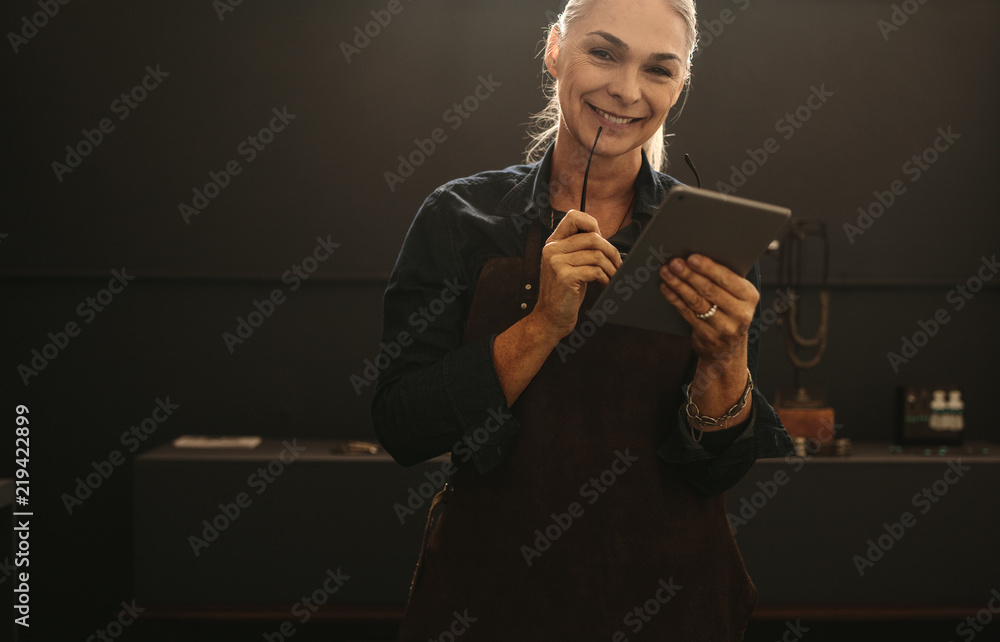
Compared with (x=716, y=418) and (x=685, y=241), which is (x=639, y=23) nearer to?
(x=685, y=241)

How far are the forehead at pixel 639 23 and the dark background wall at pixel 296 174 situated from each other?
6.73 ft

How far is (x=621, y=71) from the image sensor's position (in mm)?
1134

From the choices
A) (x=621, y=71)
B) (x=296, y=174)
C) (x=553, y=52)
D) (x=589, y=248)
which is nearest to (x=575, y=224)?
(x=589, y=248)

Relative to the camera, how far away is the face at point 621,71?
1125 millimetres

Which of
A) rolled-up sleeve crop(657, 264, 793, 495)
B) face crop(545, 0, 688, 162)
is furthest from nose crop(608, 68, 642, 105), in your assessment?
rolled-up sleeve crop(657, 264, 793, 495)

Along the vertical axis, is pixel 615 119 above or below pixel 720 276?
above

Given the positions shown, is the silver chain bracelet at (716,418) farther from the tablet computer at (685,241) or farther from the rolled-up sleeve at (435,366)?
the rolled-up sleeve at (435,366)

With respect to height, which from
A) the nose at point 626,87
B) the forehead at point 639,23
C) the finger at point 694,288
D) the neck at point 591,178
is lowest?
the finger at point 694,288

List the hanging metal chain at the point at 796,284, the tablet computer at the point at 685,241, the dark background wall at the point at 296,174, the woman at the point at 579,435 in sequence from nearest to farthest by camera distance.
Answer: the tablet computer at the point at 685,241
the woman at the point at 579,435
the hanging metal chain at the point at 796,284
the dark background wall at the point at 296,174

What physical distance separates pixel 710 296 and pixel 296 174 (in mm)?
2465

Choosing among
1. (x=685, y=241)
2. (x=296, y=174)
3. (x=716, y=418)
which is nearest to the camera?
(x=685, y=241)

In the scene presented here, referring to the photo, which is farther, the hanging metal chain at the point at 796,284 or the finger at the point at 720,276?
the hanging metal chain at the point at 796,284

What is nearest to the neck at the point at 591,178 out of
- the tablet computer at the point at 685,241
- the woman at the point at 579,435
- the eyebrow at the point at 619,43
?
the woman at the point at 579,435

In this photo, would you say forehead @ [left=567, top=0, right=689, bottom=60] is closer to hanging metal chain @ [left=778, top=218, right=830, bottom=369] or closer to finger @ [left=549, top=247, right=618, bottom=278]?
finger @ [left=549, top=247, right=618, bottom=278]
